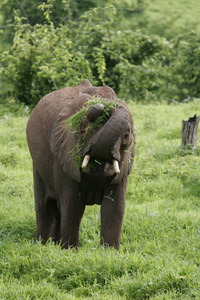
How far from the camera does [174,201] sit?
7.56m

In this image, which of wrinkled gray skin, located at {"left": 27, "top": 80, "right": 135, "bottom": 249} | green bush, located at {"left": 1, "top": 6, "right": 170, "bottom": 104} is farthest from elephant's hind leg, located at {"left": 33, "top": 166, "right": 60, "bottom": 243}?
green bush, located at {"left": 1, "top": 6, "right": 170, "bottom": 104}

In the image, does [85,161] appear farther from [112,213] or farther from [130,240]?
[130,240]

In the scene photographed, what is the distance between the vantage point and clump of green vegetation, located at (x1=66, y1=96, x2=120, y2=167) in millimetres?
5012

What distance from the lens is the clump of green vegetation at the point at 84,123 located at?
16.4ft

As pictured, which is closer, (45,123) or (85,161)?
(85,161)

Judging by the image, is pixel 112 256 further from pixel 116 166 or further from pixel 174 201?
pixel 174 201

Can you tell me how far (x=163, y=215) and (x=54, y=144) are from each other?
180cm

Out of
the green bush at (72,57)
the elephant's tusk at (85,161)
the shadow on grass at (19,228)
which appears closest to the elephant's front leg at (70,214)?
the elephant's tusk at (85,161)

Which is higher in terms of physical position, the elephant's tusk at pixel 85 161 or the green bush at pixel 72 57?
the elephant's tusk at pixel 85 161

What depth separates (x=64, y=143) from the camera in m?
5.47

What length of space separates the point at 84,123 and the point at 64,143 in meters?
0.40

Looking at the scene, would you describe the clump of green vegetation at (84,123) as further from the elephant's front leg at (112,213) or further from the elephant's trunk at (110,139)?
the elephant's front leg at (112,213)

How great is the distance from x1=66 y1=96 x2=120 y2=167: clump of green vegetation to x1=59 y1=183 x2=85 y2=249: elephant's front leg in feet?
1.26

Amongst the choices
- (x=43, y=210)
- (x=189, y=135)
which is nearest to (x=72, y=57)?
(x=189, y=135)
